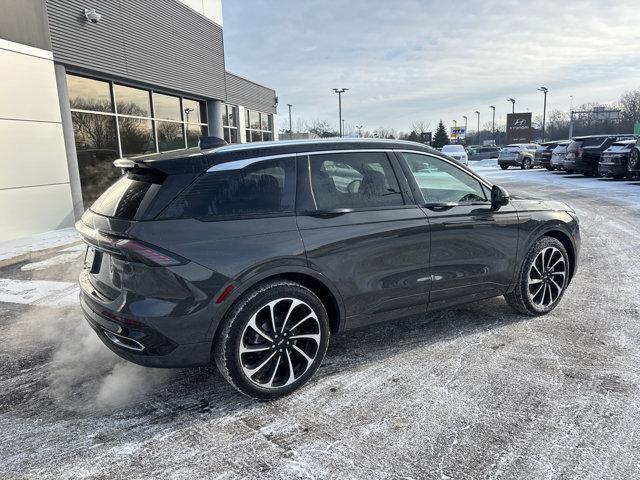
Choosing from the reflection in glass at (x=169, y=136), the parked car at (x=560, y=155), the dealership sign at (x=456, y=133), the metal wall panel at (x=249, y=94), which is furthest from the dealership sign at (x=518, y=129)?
the reflection in glass at (x=169, y=136)

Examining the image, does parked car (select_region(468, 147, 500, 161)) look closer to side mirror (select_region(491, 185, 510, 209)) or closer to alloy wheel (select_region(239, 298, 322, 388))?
side mirror (select_region(491, 185, 510, 209))

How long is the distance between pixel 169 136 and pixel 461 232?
Answer: 1389 centimetres

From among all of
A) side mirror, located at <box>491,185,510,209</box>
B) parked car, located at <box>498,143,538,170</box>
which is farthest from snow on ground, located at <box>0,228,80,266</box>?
parked car, located at <box>498,143,538,170</box>

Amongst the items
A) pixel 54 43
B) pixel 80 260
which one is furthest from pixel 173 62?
pixel 80 260

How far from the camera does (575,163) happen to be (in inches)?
833

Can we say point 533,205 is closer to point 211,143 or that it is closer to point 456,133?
point 211,143

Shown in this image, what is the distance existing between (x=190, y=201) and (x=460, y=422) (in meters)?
2.19

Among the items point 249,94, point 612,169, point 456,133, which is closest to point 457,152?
point 612,169

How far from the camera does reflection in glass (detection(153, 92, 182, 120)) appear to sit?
1500 centimetres

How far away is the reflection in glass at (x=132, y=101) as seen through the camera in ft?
42.8

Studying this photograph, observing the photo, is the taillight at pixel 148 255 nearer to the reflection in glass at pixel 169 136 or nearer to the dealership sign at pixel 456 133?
the reflection in glass at pixel 169 136

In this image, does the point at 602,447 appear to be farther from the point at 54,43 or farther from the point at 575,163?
the point at 575,163

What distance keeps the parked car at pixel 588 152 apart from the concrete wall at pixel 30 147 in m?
20.3

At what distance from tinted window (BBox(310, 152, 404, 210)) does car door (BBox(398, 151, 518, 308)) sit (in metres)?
0.23
